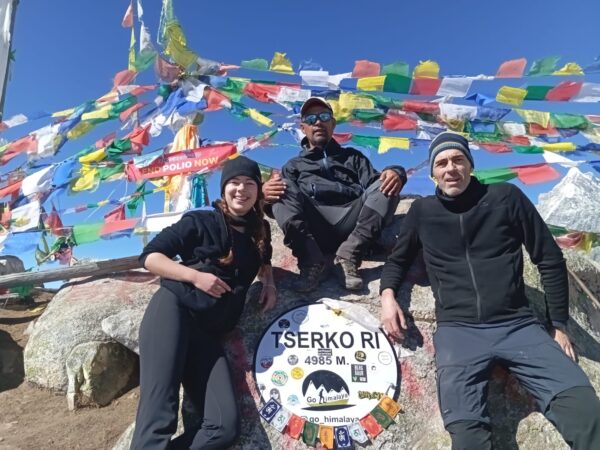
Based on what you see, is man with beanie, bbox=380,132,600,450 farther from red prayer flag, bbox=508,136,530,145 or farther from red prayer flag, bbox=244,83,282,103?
red prayer flag, bbox=244,83,282,103

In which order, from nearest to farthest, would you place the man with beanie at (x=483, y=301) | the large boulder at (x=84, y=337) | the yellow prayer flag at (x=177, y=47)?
the man with beanie at (x=483, y=301), the large boulder at (x=84, y=337), the yellow prayer flag at (x=177, y=47)

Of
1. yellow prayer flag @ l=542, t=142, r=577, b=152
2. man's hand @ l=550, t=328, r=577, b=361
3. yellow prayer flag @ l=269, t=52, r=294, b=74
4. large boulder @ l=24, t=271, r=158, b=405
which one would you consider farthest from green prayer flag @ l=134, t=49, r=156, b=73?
man's hand @ l=550, t=328, r=577, b=361

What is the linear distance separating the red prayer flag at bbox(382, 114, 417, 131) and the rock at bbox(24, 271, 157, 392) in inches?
203

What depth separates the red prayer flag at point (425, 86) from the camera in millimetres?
7407

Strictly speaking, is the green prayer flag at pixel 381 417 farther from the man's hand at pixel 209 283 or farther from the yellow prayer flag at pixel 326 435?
the man's hand at pixel 209 283

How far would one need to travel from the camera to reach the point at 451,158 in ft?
10.6

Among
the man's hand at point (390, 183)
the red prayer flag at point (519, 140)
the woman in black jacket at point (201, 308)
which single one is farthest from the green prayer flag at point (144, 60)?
the red prayer flag at point (519, 140)

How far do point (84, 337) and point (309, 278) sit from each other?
310 centimetres

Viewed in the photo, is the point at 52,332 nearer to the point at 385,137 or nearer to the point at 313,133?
the point at 313,133

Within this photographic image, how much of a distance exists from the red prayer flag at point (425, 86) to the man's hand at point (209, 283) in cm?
602

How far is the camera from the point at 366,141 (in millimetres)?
7609

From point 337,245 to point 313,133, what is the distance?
1405mm

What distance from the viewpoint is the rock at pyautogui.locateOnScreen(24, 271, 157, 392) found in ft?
16.2

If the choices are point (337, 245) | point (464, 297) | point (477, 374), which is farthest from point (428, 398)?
point (337, 245)
